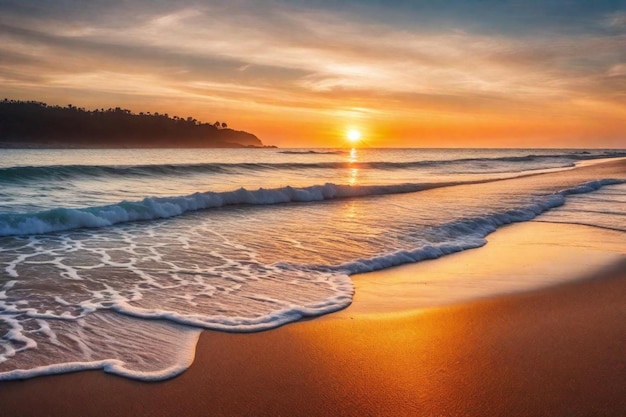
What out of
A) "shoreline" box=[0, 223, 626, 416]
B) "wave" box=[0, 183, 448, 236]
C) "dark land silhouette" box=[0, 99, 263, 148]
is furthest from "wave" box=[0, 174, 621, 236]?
"dark land silhouette" box=[0, 99, 263, 148]

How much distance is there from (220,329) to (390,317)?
67.7 inches

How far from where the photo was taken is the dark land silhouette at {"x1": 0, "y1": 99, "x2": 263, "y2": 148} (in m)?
77.4

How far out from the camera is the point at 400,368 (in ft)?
12.2

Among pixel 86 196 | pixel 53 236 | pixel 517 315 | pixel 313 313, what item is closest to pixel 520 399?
pixel 517 315

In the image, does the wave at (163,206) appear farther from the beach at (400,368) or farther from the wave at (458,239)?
the beach at (400,368)

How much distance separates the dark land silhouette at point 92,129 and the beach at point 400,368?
237 ft

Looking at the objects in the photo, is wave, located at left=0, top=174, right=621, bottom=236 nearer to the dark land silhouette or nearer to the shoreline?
the shoreline

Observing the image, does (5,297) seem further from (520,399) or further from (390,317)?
(520,399)

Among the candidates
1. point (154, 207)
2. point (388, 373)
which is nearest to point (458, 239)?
point (388, 373)

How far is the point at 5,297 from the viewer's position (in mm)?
5230

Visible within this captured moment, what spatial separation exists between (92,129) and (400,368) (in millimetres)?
97224

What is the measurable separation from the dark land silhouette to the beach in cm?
7235

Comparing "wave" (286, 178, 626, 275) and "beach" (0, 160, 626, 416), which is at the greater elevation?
"wave" (286, 178, 626, 275)

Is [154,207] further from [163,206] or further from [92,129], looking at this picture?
[92,129]
